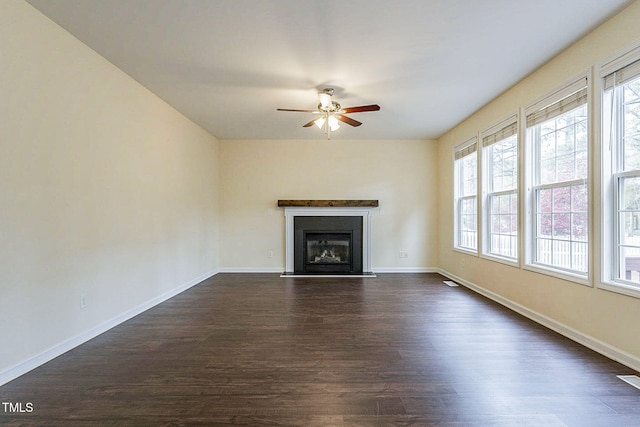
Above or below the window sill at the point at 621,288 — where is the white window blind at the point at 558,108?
above

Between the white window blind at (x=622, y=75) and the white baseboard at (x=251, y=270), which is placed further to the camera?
the white baseboard at (x=251, y=270)

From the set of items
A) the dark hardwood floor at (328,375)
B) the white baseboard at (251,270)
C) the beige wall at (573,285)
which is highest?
the beige wall at (573,285)

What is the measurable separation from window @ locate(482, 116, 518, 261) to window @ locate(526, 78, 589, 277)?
1.01ft

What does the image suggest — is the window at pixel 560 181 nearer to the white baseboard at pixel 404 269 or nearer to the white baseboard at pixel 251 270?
the white baseboard at pixel 404 269

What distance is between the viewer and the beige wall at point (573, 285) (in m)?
2.21

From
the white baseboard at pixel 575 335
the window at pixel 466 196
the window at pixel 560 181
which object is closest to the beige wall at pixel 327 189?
the window at pixel 466 196

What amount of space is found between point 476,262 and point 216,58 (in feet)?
14.3

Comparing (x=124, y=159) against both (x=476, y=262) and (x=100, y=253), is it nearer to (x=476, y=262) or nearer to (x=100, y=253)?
(x=100, y=253)

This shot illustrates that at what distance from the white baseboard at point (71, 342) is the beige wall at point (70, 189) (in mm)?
26

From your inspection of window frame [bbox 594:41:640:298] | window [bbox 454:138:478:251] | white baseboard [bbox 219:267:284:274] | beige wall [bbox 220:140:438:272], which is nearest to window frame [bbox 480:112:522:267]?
window [bbox 454:138:478:251]

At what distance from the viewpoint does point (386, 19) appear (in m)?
2.32

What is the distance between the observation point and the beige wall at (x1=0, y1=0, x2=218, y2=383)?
2053 mm

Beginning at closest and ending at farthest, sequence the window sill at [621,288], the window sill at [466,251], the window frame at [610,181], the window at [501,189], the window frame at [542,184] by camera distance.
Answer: the window sill at [621,288] < the window frame at [610,181] < the window frame at [542,184] < the window at [501,189] < the window sill at [466,251]

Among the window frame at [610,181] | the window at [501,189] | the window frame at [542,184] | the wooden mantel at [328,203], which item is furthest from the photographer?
the wooden mantel at [328,203]
